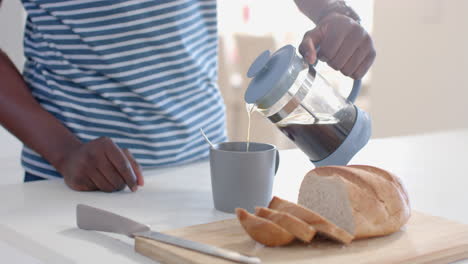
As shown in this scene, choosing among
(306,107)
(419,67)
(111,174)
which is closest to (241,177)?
(306,107)

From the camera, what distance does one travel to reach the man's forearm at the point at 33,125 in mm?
1134

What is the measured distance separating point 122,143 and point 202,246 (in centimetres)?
56

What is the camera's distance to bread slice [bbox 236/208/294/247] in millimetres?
734

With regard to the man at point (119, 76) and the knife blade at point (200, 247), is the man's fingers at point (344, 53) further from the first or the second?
the knife blade at point (200, 247)

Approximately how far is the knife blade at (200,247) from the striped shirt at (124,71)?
0.48m

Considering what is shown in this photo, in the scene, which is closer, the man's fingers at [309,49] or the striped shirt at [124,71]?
the man's fingers at [309,49]

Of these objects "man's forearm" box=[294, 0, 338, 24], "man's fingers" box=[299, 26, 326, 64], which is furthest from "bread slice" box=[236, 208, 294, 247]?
"man's forearm" box=[294, 0, 338, 24]

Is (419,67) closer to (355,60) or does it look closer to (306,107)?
(355,60)

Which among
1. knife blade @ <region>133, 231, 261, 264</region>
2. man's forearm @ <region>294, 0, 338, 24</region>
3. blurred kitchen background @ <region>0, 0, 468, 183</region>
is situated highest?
man's forearm @ <region>294, 0, 338, 24</region>

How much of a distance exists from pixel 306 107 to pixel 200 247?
0.31 metres

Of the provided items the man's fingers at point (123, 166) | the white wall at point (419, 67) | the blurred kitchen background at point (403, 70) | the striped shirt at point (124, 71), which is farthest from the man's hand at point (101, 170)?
the white wall at point (419, 67)

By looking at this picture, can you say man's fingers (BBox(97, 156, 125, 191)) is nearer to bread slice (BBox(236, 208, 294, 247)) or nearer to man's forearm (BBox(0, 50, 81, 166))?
man's forearm (BBox(0, 50, 81, 166))

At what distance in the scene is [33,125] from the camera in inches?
45.3

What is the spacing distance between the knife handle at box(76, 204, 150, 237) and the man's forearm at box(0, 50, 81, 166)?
0.31 m
